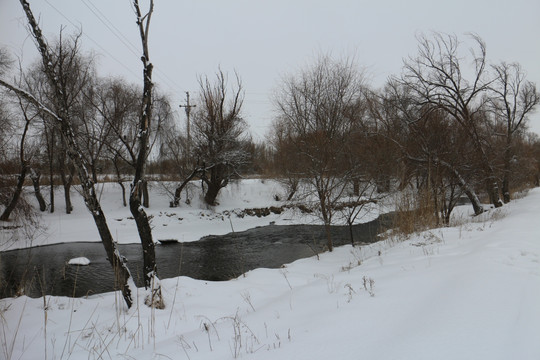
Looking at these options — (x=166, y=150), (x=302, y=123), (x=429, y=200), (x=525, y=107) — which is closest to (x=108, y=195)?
(x=166, y=150)

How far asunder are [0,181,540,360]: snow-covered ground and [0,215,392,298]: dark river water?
9.79 feet

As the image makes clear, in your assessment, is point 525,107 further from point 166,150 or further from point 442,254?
point 166,150

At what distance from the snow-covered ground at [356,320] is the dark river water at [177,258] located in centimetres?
299

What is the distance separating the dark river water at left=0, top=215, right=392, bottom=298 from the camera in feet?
30.0

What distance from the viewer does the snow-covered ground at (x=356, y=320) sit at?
87.2 inches

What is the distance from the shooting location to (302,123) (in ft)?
44.3

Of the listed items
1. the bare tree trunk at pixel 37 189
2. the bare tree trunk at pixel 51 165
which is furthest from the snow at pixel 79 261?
the bare tree trunk at pixel 37 189

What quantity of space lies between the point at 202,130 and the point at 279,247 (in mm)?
11856

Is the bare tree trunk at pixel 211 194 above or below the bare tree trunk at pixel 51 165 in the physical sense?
below

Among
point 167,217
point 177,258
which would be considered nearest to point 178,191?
point 167,217

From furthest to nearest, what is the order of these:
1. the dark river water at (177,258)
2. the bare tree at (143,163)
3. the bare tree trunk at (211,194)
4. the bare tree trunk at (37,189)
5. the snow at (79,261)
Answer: the bare tree trunk at (211,194) < the bare tree trunk at (37,189) < the snow at (79,261) < the dark river water at (177,258) < the bare tree at (143,163)

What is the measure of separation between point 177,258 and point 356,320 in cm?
1110

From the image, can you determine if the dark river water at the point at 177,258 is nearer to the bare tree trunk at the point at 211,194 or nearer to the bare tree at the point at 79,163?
the bare tree at the point at 79,163

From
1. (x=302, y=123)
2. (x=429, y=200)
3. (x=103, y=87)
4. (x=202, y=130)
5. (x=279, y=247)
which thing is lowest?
(x=279, y=247)
